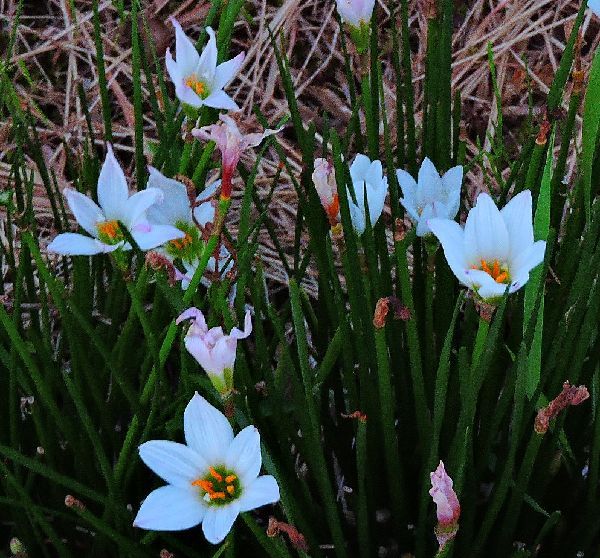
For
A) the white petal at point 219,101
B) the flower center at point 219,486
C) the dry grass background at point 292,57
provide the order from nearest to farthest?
1. the flower center at point 219,486
2. the white petal at point 219,101
3. the dry grass background at point 292,57

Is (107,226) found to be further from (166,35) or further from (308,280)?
(166,35)

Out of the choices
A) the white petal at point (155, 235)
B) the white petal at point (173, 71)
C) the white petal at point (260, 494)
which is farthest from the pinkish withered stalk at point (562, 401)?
the white petal at point (173, 71)

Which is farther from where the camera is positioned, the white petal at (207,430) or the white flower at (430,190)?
the white flower at (430,190)

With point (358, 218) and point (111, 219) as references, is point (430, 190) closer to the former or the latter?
point (358, 218)

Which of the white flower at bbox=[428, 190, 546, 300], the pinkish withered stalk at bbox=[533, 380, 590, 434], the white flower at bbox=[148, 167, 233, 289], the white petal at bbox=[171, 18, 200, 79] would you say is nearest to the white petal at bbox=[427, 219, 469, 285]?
the white flower at bbox=[428, 190, 546, 300]

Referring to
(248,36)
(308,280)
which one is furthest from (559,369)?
(248,36)

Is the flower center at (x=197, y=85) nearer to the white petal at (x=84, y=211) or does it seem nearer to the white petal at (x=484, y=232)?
the white petal at (x=84, y=211)
